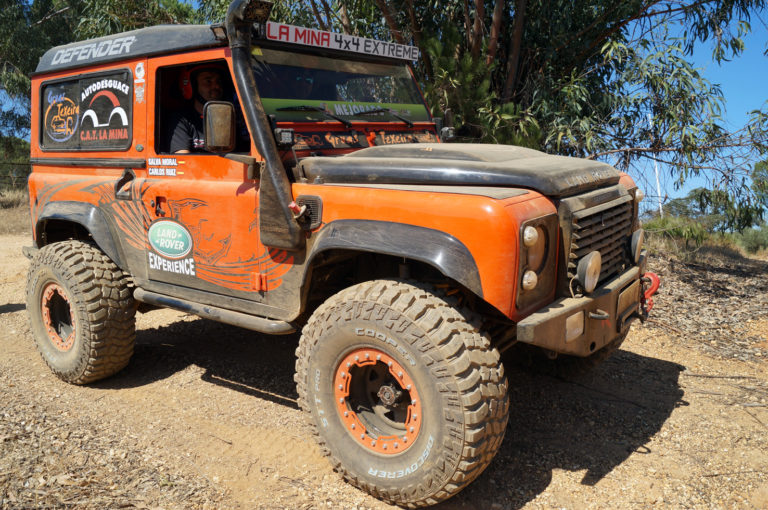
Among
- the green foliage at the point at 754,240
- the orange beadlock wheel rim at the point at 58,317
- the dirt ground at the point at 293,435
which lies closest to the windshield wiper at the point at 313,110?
the dirt ground at the point at 293,435

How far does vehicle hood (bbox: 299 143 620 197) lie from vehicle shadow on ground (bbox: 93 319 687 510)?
1.46 m

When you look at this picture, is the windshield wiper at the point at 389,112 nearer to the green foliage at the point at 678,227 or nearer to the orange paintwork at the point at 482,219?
the orange paintwork at the point at 482,219

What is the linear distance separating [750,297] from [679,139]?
1.92 metres

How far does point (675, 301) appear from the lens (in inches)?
258

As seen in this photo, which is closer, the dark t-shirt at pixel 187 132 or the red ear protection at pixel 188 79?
the red ear protection at pixel 188 79

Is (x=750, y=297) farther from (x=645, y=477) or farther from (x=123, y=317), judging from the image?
(x=123, y=317)

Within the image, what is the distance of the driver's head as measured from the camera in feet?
13.1

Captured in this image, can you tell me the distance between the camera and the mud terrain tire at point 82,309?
14.2ft

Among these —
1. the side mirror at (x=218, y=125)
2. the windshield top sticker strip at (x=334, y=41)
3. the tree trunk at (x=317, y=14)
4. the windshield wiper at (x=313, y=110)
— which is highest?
the tree trunk at (x=317, y=14)

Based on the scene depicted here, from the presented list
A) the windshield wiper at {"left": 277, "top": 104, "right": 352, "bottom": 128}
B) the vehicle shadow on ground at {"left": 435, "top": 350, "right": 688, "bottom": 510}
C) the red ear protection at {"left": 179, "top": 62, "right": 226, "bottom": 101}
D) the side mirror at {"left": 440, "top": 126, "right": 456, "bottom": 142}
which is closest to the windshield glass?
the windshield wiper at {"left": 277, "top": 104, "right": 352, "bottom": 128}

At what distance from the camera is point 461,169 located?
3.22m

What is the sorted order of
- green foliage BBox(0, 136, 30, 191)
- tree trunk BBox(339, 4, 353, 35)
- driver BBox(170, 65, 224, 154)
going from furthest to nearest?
1. green foliage BBox(0, 136, 30, 191)
2. tree trunk BBox(339, 4, 353, 35)
3. driver BBox(170, 65, 224, 154)

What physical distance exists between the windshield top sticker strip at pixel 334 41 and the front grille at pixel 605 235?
1.93 meters

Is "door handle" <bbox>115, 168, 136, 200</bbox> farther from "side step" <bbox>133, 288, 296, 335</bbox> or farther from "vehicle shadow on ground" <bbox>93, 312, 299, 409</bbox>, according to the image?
"vehicle shadow on ground" <bbox>93, 312, 299, 409</bbox>
